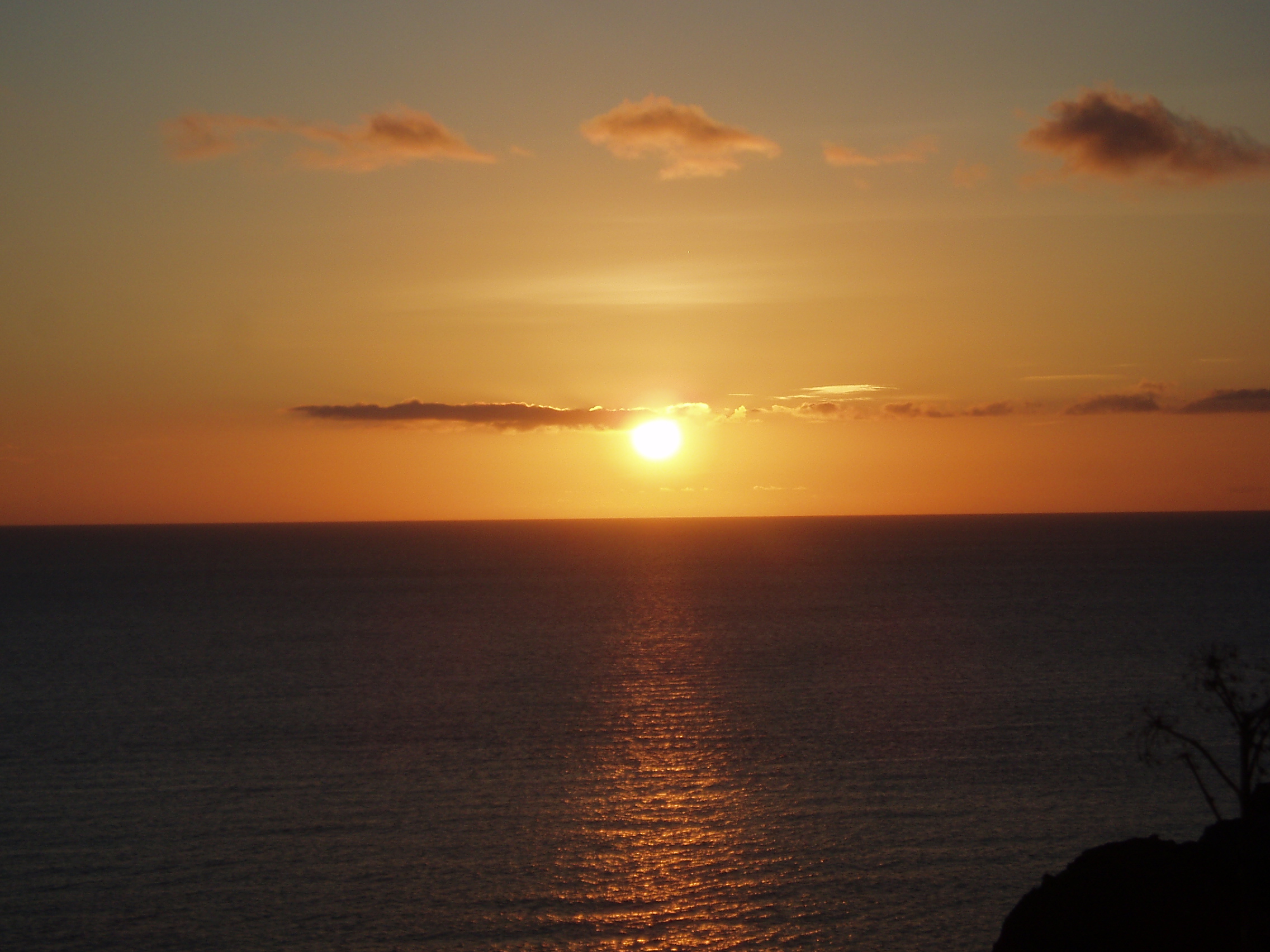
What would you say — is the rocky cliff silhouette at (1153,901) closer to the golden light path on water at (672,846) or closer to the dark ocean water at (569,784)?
the dark ocean water at (569,784)

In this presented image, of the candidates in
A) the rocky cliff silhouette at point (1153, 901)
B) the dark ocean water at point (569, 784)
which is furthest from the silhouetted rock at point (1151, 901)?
the dark ocean water at point (569, 784)

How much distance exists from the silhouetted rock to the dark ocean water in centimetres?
848

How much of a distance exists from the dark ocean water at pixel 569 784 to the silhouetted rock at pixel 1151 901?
848 cm

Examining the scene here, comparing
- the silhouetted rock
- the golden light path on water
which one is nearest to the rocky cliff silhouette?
the silhouetted rock

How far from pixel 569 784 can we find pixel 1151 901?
2724cm

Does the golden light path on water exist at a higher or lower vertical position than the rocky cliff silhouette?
lower

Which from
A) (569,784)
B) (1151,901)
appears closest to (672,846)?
(569,784)

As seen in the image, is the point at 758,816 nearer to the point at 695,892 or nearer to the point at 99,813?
the point at 695,892

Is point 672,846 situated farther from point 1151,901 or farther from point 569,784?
point 1151,901

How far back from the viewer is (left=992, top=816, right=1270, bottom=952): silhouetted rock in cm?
2053

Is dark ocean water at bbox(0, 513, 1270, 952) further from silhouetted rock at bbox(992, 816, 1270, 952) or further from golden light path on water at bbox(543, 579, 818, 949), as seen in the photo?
silhouetted rock at bbox(992, 816, 1270, 952)

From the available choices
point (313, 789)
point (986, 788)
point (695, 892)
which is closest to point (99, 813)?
point (313, 789)

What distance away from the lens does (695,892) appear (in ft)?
109

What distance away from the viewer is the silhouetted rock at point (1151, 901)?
20531 millimetres
